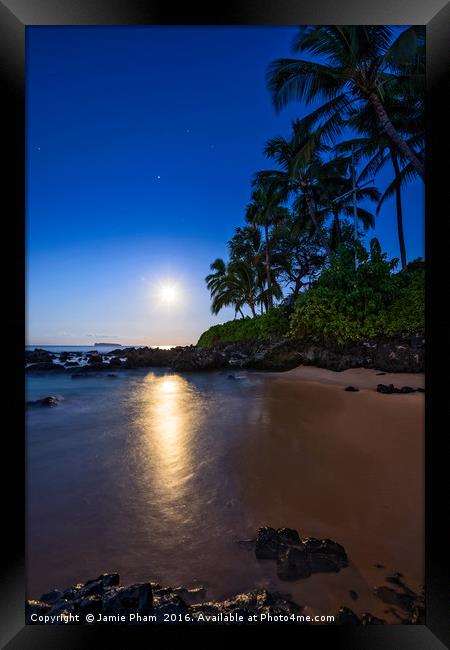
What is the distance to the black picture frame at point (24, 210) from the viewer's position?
103 cm

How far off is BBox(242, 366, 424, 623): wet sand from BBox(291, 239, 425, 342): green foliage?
164cm

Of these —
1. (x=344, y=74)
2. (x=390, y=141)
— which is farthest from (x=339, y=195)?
(x=344, y=74)

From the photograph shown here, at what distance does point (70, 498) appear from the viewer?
5.32 feet

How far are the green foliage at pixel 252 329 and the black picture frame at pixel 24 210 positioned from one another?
448cm

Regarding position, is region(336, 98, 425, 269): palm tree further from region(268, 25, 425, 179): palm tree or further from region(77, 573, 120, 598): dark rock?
region(77, 573, 120, 598): dark rock

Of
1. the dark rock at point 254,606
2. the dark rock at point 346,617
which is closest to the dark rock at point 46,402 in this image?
the dark rock at point 254,606

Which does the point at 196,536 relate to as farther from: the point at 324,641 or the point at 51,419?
the point at 51,419

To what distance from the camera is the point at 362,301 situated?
4.25m

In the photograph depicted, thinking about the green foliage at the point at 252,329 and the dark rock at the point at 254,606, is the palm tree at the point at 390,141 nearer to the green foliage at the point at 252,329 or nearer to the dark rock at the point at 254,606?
the green foliage at the point at 252,329

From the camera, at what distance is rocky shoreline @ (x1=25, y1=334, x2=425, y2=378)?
141 inches

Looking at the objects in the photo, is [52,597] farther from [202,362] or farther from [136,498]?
[202,362]

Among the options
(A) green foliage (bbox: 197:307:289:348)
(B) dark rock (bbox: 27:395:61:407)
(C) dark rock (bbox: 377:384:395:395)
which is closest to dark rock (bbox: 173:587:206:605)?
(C) dark rock (bbox: 377:384:395:395)

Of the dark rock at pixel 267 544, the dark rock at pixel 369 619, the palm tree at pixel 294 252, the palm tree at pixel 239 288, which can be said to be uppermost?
the palm tree at pixel 294 252

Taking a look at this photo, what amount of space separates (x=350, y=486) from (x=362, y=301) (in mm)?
3504
